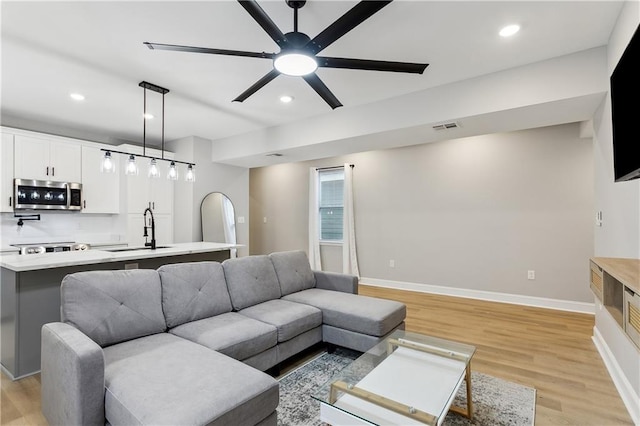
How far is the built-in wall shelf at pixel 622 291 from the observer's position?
1235 mm

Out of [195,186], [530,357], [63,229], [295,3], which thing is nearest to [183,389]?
[295,3]

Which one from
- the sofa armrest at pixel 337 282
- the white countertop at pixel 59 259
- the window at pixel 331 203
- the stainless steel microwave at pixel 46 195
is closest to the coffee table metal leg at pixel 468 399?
the sofa armrest at pixel 337 282

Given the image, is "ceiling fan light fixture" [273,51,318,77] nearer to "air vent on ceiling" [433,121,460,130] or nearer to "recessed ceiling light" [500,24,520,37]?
"recessed ceiling light" [500,24,520,37]

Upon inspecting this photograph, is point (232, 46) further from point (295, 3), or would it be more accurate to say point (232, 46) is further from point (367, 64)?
point (367, 64)

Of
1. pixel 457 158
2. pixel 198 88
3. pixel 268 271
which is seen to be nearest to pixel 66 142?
pixel 198 88

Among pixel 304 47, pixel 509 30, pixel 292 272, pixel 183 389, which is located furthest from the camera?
pixel 292 272

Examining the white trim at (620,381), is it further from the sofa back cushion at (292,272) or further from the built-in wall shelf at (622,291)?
the sofa back cushion at (292,272)

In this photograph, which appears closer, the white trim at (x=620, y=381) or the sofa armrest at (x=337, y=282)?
the white trim at (x=620, y=381)

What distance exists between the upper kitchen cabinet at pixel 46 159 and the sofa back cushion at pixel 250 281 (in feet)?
11.0

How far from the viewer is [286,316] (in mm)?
2588

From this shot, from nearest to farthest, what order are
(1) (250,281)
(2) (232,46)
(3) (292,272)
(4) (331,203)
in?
1. (2) (232,46)
2. (1) (250,281)
3. (3) (292,272)
4. (4) (331,203)

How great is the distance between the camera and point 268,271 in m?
3.21

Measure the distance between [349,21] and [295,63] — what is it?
51cm

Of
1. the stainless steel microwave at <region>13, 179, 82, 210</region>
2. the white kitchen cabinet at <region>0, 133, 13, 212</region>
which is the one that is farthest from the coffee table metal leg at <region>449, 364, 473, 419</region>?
the white kitchen cabinet at <region>0, 133, 13, 212</region>
